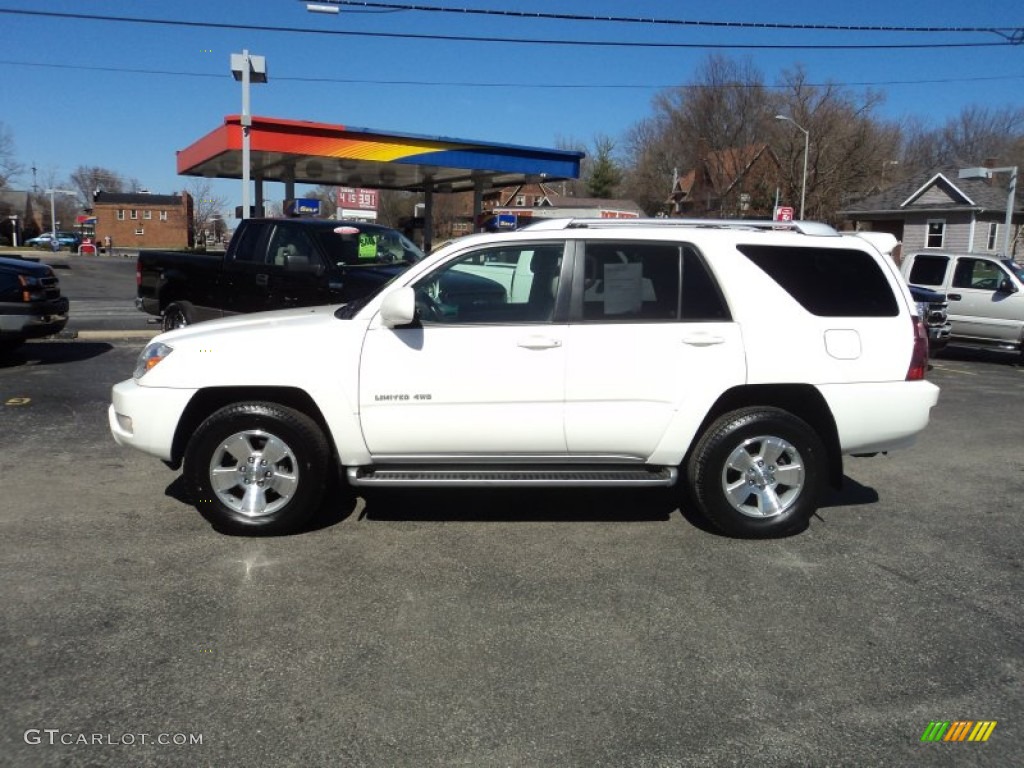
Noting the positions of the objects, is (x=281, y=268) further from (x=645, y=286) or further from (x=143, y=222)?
(x=143, y=222)

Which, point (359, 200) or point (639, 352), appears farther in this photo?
point (359, 200)

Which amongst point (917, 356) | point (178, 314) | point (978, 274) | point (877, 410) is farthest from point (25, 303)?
point (978, 274)

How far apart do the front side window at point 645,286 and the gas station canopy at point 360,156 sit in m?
14.8

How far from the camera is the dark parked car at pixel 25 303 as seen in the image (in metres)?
11.1

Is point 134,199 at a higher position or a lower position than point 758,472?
higher

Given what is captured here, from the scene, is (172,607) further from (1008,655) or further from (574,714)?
(1008,655)

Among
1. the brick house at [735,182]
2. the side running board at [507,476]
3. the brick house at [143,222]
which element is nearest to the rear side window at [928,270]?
the side running board at [507,476]

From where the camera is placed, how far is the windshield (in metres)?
10.1

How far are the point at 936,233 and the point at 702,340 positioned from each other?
41.3m

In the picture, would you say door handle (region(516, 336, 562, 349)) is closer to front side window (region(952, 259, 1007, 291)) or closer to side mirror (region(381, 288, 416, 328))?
side mirror (region(381, 288, 416, 328))

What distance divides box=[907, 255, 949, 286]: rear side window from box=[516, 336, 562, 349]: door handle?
40.8 feet

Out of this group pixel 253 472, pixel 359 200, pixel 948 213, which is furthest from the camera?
pixel 359 200

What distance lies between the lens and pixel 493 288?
5.11 metres

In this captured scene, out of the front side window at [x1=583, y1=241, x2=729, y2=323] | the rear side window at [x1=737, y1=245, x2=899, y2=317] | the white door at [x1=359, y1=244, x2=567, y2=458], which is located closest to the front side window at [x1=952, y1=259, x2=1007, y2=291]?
the rear side window at [x1=737, y1=245, x2=899, y2=317]
